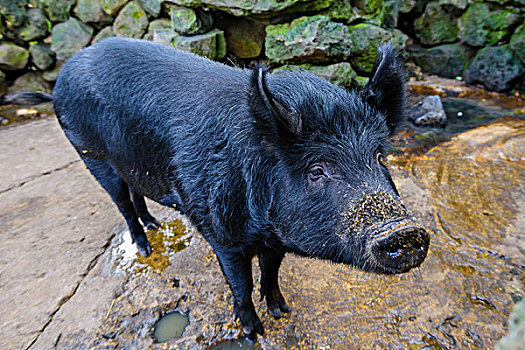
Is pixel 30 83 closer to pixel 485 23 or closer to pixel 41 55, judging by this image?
pixel 41 55

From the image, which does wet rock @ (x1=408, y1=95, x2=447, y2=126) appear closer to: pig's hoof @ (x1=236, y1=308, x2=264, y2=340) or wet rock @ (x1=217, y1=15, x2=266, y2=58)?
wet rock @ (x1=217, y1=15, x2=266, y2=58)

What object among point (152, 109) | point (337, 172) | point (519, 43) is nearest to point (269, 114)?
point (337, 172)

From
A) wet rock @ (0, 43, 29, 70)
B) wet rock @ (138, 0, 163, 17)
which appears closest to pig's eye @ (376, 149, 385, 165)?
wet rock @ (138, 0, 163, 17)

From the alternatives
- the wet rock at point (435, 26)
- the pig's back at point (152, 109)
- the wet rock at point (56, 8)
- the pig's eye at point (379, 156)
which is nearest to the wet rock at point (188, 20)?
the wet rock at point (56, 8)

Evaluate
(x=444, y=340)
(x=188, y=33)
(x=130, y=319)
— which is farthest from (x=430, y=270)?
(x=188, y=33)

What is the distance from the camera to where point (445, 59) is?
7.46 metres

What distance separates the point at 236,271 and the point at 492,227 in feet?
7.70

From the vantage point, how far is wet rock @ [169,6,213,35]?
5961mm

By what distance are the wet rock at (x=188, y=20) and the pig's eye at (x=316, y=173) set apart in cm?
541

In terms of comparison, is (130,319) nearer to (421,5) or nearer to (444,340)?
(444,340)

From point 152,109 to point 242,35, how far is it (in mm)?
4780

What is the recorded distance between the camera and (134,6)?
718cm

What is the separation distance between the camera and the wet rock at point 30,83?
7793 mm

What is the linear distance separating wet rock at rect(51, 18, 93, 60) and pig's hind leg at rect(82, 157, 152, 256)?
6.55m
